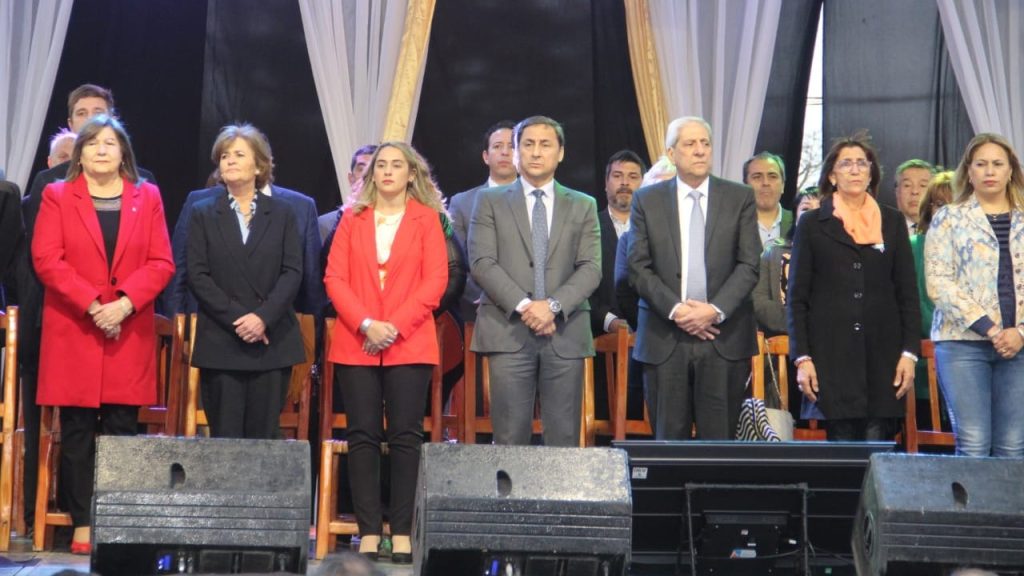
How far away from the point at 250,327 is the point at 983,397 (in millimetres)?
2680

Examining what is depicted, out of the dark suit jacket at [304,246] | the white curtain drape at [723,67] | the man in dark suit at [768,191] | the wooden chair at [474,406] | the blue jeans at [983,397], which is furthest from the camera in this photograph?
the white curtain drape at [723,67]

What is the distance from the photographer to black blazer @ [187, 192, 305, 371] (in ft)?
16.7

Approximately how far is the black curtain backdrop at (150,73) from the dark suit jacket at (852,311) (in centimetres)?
355

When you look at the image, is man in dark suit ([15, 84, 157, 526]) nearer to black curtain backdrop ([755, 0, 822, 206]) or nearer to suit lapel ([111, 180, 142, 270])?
suit lapel ([111, 180, 142, 270])

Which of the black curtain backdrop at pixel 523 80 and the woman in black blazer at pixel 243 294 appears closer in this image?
the woman in black blazer at pixel 243 294

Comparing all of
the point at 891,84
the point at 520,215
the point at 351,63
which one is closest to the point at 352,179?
the point at 520,215

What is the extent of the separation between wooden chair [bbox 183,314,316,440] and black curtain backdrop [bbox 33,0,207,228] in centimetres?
194

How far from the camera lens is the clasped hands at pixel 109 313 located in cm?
502

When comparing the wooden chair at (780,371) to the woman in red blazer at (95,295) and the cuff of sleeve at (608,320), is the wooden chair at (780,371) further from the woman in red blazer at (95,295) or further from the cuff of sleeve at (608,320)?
the woman in red blazer at (95,295)

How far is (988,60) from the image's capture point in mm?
7414

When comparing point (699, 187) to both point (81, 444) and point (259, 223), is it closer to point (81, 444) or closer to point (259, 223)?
point (259, 223)

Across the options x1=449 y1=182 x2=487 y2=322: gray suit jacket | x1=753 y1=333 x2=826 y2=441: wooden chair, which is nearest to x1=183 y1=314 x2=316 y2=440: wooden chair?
x1=449 y1=182 x2=487 y2=322: gray suit jacket

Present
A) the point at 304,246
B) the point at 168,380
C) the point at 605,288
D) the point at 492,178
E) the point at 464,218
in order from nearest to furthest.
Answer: the point at 304,246
the point at 168,380
the point at 605,288
the point at 464,218
the point at 492,178

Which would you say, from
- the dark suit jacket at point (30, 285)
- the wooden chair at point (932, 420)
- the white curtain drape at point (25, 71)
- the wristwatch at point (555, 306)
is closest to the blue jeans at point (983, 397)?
the wooden chair at point (932, 420)
